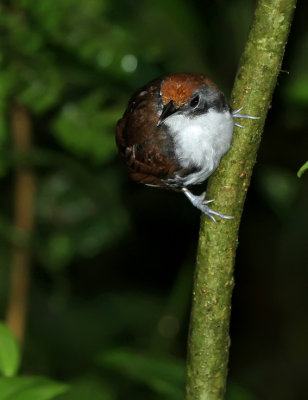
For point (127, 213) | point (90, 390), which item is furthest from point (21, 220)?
point (90, 390)

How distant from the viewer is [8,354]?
87.6 inches

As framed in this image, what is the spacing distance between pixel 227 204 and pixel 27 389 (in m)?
0.89

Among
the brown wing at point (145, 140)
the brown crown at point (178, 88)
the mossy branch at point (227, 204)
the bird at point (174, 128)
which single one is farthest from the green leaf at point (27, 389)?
the brown crown at point (178, 88)

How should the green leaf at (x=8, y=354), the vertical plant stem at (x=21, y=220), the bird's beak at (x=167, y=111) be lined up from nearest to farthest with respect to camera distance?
1. the green leaf at (x=8, y=354)
2. the bird's beak at (x=167, y=111)
3. the vertical plant stem at (x=21, y=220)

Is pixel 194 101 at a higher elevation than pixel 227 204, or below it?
higher

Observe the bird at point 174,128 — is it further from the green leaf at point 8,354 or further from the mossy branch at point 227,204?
the green leaf at point 8,354

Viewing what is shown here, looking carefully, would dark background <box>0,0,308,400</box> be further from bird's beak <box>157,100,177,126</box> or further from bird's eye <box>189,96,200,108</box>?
bird's beak <box>157,100,177,126</box>

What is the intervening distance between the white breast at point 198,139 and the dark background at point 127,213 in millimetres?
461

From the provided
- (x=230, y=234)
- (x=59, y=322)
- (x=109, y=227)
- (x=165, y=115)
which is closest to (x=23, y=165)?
(x=109, y=227)

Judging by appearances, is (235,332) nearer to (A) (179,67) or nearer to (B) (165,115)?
(A) (179,67)

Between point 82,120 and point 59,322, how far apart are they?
175 centimetres

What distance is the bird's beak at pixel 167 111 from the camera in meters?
2.76

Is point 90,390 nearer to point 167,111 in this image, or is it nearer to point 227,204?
point 167,111

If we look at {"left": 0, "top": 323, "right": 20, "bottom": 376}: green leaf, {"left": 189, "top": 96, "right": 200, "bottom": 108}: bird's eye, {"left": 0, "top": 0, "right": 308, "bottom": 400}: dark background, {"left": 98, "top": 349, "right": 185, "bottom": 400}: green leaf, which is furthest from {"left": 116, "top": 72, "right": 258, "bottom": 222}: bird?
{"left": 0, "top": 323, "right": 20, "bottom": 376}: green leaf
